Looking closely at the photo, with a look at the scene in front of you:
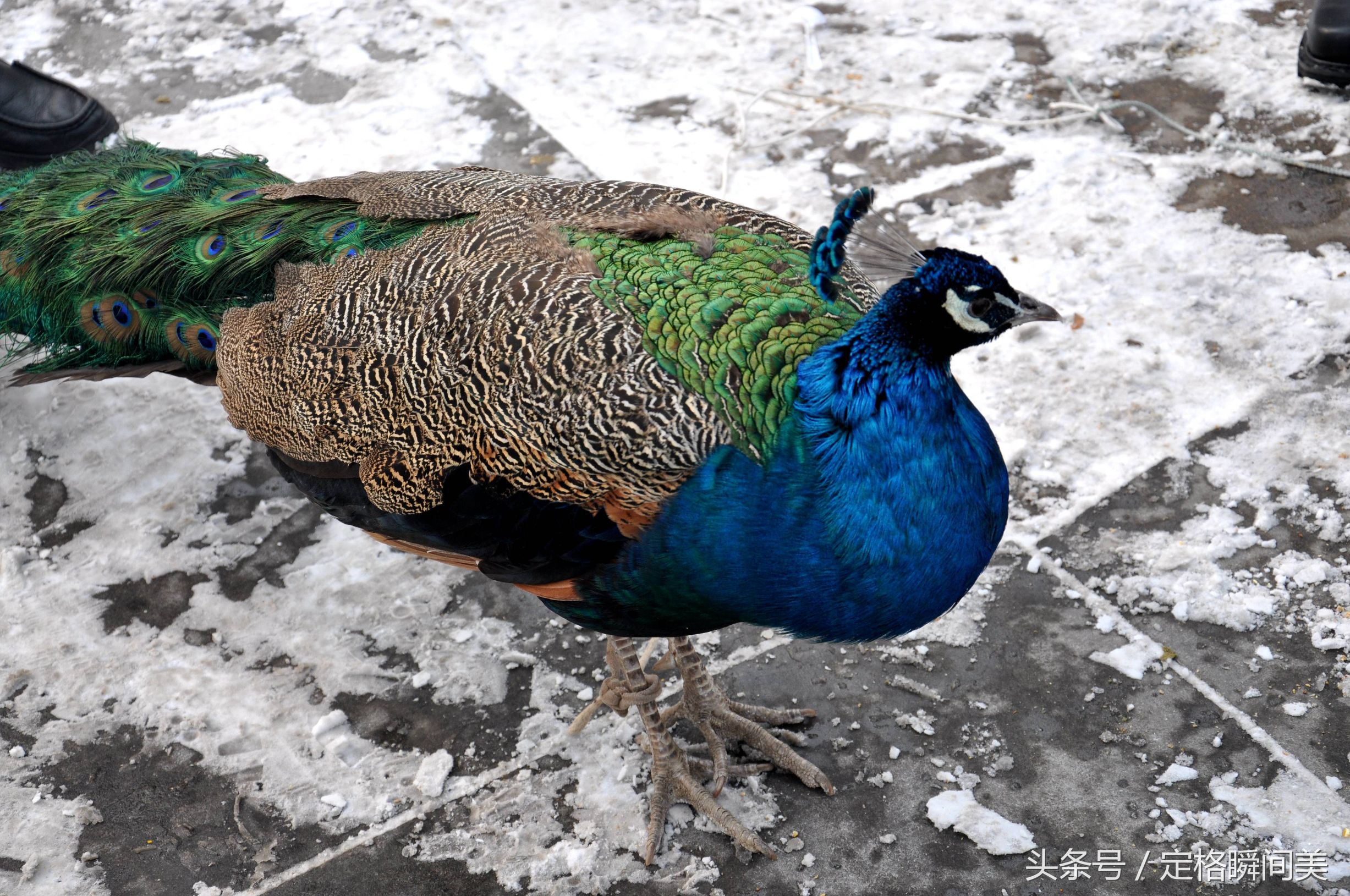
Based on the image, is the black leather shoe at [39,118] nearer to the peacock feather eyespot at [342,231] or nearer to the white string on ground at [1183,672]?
the peacock feather eyespot at [342,231]

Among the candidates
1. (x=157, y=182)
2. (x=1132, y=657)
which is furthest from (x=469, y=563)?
(x=1132, y=657)

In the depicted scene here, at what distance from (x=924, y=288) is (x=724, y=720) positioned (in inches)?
50.4

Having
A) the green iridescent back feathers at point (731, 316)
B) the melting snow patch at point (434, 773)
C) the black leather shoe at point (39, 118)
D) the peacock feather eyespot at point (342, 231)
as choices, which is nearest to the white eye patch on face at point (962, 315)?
the green iridescent back feathers at point (731, 316)

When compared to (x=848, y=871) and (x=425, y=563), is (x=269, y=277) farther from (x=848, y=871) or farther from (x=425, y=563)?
(x=848, y=871)

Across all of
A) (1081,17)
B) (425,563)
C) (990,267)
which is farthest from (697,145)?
(990,267)

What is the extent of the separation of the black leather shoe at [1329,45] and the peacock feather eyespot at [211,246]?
3.85 metres

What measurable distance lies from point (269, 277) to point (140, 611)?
1.13 metres

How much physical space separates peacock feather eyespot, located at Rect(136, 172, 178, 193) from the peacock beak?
225cm

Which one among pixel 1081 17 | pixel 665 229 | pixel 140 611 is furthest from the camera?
pixel 1081 17

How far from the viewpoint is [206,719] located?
3.05m

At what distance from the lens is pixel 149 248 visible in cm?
297

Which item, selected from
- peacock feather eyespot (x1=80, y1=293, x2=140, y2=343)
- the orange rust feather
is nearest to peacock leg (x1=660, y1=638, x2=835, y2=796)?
the orange rust feather

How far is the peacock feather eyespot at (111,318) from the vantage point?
9.80 feet

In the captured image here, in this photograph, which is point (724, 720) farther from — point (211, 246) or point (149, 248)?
point (149, 248)
